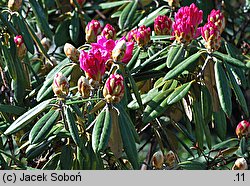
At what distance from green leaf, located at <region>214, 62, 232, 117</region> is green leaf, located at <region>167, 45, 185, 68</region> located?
11cm

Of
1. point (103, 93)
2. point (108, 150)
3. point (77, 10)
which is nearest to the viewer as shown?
point (103, 93)

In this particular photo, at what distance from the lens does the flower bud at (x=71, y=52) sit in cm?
192

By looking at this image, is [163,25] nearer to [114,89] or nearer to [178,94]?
[178,94]

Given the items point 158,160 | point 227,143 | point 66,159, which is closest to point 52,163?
point 66,159

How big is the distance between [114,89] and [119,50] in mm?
156

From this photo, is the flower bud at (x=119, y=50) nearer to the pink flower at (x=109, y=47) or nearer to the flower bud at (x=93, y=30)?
the pink flower at (x=109, y=47)

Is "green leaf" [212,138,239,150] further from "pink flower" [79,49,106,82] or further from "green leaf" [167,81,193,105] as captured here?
"pink flower" [79,49,106,82]

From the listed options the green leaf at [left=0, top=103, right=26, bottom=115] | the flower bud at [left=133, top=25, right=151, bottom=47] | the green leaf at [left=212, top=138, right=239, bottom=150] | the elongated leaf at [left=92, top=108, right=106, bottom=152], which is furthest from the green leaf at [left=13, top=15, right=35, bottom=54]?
the green leaf at [left=212, top=138, right=239, bottom=150]

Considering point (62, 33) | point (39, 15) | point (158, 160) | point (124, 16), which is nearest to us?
point (158, 160)

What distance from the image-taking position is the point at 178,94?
1.86m

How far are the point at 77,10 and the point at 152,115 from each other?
88 centimetres
